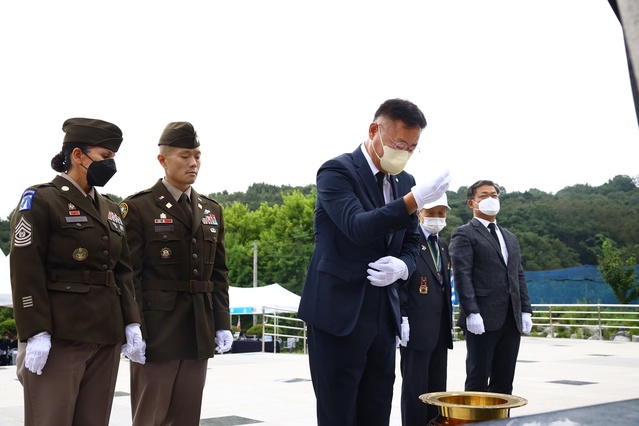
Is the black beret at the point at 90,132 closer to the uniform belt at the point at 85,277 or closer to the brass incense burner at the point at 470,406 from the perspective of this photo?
the uniform belt at the point at 85,277

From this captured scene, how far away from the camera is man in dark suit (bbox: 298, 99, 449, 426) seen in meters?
2.57

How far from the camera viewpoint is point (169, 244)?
3500 millimetres

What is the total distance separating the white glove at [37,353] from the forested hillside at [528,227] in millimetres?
33371

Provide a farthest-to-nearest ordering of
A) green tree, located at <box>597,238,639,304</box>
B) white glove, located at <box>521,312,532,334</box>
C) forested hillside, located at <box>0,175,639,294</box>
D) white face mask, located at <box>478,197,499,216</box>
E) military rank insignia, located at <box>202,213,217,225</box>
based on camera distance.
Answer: forested hillside, located at <box>0,175,639,294</box> → green tree, located at <box>597,238,639,304</box> → white face mask, located at <box>478,197,499,216</box> → white glove, located at <box>521,312,532,334</box> → military rank insignia, located at <box>202,213,217,225</box>

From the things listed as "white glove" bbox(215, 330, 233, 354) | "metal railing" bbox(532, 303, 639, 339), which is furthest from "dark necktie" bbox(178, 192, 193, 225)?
"metal railing" bbox(532, 303, 639, 339)

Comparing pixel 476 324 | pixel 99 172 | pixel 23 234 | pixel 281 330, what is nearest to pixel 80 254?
pixel 23 234

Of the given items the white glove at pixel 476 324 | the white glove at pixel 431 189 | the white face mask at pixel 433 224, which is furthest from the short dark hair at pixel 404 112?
the white glove at pixel 476 324

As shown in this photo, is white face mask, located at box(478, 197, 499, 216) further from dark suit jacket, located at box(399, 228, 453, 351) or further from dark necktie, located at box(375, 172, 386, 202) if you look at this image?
dark necktie, located at box(375, 172, 386, 202)

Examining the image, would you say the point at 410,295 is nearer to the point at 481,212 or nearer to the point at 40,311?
the point at 481,212

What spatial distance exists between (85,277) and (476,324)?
2.76 m

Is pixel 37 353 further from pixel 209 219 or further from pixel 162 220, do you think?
pixel 209 219

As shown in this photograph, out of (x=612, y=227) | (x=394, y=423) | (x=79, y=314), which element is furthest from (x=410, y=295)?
(x=612, y=227)

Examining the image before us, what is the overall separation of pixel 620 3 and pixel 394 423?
4.91 meters

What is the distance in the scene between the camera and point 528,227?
A: 4250 centimetres
